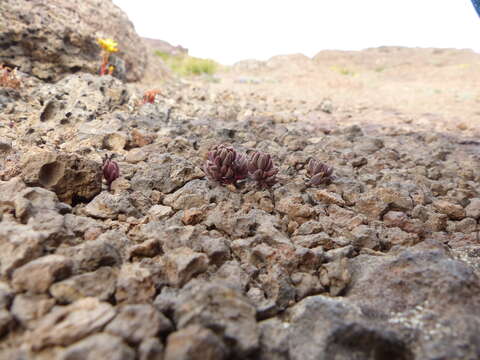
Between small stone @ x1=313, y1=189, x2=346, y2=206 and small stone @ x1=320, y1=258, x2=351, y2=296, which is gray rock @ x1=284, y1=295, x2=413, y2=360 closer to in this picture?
small stone @ x1=320, y1=258, x2=351, y2=296

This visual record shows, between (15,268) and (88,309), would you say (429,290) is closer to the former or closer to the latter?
(88,309)

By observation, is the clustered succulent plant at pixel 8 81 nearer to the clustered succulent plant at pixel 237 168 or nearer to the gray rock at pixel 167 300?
the clustered succulent plant at pixel 237 168

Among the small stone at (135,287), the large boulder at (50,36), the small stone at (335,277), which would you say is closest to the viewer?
the small stone at (135,287)

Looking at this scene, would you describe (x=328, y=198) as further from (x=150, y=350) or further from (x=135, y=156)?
(x=150, y=350)

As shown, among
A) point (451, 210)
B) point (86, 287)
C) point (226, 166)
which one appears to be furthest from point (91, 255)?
point (451, 210)

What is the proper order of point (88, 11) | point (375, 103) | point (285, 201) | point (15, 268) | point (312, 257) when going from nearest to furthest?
point (15, 268), point (312, 257), point (285, 201), point (88, 11), point (375, 103)

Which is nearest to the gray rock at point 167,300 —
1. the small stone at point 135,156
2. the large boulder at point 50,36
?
the small stone at point 135,156

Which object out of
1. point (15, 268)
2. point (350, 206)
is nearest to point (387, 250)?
point (350, 206)
